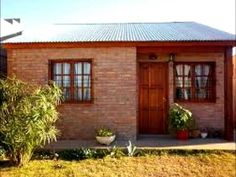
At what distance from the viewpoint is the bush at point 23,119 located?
8875 millimetres

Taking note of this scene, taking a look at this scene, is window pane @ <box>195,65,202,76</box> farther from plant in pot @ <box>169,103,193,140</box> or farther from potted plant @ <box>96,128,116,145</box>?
potted plant @ <box>96,128,116,145</box>

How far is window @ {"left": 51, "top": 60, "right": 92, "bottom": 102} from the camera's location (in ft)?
39.6

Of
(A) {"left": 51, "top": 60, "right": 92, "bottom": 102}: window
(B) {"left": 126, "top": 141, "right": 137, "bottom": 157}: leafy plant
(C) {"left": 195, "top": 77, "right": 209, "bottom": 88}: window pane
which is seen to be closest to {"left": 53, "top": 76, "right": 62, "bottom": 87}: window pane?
(A) {"left": 51, "top": 60, "right": 92, "bottom": 102}: window

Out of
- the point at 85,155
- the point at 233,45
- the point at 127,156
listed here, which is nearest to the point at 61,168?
the point at 85,155

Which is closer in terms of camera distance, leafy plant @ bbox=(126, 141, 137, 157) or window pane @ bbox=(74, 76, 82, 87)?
leafy plant @ bbox=(126, 141, 137, 157)

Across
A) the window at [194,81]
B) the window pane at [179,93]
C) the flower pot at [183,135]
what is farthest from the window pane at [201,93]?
the flower pot at [183,135]

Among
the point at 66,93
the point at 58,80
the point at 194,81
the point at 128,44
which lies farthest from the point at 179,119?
the point at 58,80

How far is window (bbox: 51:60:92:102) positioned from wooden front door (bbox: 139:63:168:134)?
6.25ft

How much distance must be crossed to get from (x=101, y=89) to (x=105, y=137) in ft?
5.72

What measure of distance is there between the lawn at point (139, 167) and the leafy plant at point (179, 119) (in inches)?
72.2

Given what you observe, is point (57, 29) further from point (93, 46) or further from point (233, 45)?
point (233, 45)

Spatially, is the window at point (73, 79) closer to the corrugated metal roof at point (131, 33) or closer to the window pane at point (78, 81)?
the window pane at point (78, 81)

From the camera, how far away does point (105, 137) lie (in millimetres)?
10828

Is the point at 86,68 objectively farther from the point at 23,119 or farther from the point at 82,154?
the point at 23,119
